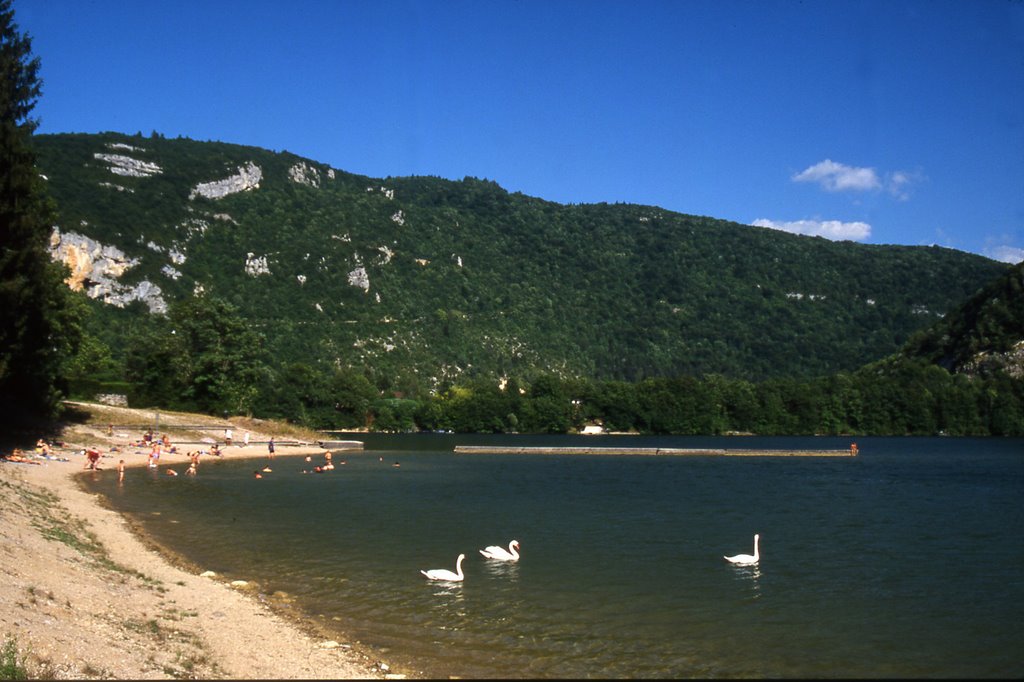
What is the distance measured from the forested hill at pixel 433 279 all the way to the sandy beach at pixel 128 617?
90634 mm

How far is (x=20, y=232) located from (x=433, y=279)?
12228cm

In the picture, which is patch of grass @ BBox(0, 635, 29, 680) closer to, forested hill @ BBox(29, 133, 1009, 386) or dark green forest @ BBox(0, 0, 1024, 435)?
dark green forest @ BBox(0, 0, 1024, 435)

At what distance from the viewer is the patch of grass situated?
8617 millimetres

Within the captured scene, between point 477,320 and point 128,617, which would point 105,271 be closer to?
point 477,320

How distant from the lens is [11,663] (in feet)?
29.0

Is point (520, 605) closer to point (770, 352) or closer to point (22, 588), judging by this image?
point (22, 588)

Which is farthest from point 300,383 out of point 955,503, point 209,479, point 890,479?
point 955,503

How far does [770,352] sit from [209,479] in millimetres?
142063

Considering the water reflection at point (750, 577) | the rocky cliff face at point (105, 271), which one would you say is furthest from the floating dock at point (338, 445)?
the water reflection at point (750, 577)

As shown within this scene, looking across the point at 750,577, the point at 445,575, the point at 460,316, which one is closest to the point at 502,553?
the point at 445,575

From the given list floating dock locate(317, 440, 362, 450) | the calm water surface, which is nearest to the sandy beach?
the calm water surface

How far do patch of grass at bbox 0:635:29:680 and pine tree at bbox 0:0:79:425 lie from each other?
20.8 metres

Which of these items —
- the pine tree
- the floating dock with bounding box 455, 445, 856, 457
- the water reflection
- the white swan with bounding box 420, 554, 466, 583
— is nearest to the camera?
the water reflection

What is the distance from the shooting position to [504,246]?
593 feet
